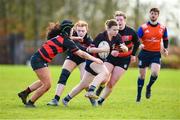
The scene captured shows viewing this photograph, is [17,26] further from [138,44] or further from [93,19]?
[138,44]

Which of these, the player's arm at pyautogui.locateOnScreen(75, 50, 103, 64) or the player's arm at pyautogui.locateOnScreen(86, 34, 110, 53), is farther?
the player's arm at pyautogui.locateOnScreen(86, 34, 110, 53)

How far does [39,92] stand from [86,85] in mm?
1157

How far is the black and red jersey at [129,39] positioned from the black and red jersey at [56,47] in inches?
78.0

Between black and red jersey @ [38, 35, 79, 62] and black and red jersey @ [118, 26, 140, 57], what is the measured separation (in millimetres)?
1981

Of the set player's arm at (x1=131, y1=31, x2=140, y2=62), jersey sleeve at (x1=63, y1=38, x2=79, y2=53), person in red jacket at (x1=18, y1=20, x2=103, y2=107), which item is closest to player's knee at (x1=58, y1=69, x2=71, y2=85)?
person in red jacket at (x1=18, y1=20, x2=103, y2=107)

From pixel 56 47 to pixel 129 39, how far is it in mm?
2432

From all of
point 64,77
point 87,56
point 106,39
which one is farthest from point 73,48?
point 64,77

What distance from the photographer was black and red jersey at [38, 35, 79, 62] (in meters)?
14.9

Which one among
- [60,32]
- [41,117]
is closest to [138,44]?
[60,32]

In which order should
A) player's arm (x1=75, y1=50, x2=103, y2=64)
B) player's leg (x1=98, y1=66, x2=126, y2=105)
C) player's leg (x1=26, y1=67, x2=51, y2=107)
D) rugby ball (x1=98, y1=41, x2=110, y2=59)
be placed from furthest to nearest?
player's leg (x1=98, y1=66, x2=126, y2=105) → rugby ball (x1=98, y1=41, x2=110, y2=59) → player's leg (x1=26, y1=67, x2=51, y2=107) → player's arm (x1=75, y1=50, x2=103, y2=64)

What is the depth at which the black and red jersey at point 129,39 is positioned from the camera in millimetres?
16641

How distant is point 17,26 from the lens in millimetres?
70062

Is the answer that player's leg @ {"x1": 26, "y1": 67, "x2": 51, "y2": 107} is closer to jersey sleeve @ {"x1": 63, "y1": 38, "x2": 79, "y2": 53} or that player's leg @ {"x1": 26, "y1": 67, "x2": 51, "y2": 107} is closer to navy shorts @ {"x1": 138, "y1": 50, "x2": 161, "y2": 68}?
jersey sleeve @ {"x1": 63, "y1": 38, "x2": 79, "y2": 53}

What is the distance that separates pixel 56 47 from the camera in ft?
49.2
